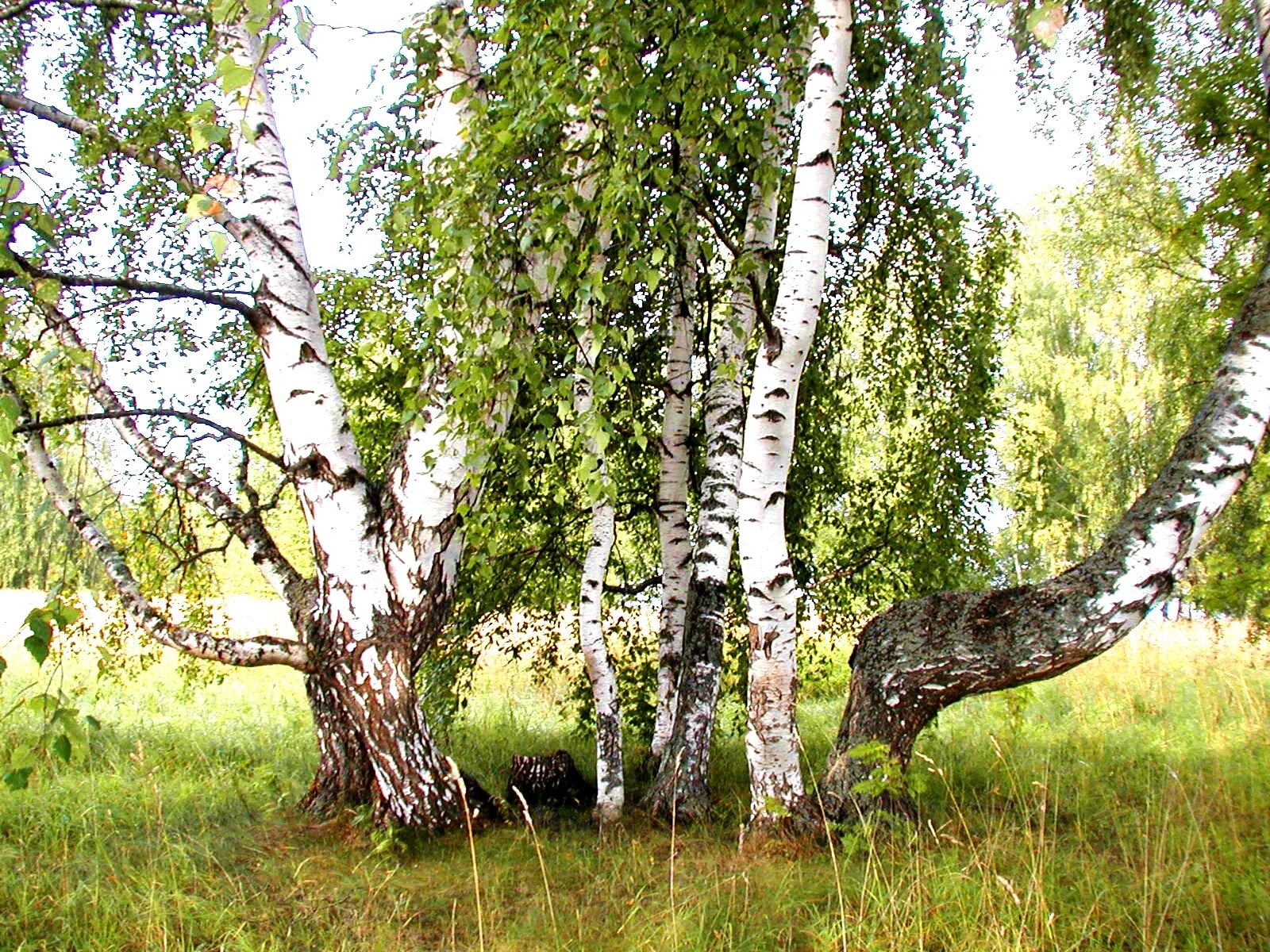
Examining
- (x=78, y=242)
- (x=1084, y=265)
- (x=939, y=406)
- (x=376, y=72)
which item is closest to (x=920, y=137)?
(x=939, y=406)

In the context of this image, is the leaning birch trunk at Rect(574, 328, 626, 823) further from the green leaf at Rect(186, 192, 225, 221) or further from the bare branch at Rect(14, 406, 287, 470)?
the green leaf at Rect(186, 192, 225, 221)

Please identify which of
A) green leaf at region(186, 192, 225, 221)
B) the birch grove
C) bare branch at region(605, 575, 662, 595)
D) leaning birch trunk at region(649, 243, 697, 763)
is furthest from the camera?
bare branch at region(605, 575, 662, 595)

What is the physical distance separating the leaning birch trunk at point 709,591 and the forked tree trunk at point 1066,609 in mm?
731

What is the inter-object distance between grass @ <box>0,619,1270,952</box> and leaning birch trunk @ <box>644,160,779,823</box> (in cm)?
27

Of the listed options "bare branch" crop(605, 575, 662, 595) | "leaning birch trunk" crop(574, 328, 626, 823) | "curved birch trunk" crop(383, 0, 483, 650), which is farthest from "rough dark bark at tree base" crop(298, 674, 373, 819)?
"bare branch" crop(605, 575, 662, 595)

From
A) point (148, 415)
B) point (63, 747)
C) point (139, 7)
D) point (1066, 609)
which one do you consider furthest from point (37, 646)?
point (139, 7)

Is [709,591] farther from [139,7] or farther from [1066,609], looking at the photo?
[139,7]

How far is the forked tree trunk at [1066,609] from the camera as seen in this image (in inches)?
169

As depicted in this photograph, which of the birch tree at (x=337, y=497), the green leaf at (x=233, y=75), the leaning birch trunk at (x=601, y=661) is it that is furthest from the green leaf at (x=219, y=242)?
the leaning birch trunk at (x=601, y=661)

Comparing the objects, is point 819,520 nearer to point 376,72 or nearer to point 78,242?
point 376,72

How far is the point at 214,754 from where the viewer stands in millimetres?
6707

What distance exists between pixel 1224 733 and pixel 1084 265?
14192mm

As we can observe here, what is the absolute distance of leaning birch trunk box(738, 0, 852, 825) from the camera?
4.32m

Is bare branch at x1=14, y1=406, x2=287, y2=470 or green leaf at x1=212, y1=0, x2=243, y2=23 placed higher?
green leaf at x1=212, y1=0, x2=243, y2=23
